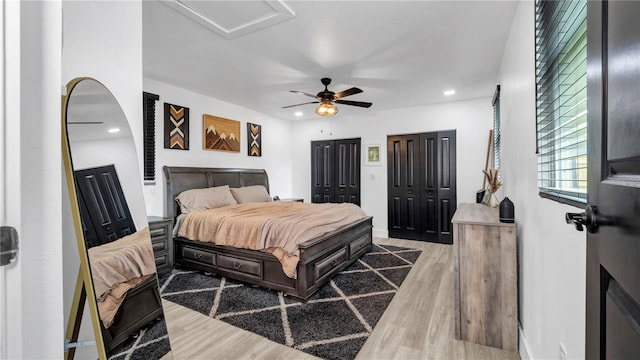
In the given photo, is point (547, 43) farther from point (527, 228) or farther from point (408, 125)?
point (408, 125)

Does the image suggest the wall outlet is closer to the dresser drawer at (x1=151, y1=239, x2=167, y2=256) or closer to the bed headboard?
the dresser drawer at (x1=151, y1=239, x2=167, y2=256)

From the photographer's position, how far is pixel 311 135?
6441 millimetres

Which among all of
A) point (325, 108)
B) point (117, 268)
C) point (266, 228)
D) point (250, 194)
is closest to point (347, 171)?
point (250, 194)

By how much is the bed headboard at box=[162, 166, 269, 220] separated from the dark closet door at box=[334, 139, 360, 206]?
1.60 meters

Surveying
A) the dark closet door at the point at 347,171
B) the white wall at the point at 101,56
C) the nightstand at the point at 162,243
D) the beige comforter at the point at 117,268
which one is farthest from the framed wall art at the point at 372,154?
the beige comforter at the point at 117,268

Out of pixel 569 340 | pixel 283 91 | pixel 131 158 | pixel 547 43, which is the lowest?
pixel 569 340

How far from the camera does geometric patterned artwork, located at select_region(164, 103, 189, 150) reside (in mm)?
4070

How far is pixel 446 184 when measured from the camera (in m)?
4.99

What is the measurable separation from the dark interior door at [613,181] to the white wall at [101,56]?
1463 mm

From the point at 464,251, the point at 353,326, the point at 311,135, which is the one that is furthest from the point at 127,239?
the point at 311,135

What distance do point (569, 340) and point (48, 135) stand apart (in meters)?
1.86

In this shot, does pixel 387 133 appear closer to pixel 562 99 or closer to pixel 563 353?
pixel 562 99

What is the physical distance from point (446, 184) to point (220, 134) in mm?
4110

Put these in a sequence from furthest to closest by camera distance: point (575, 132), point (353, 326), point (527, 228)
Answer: point (353, 326) → point (527, 228) → point (575, 132)
